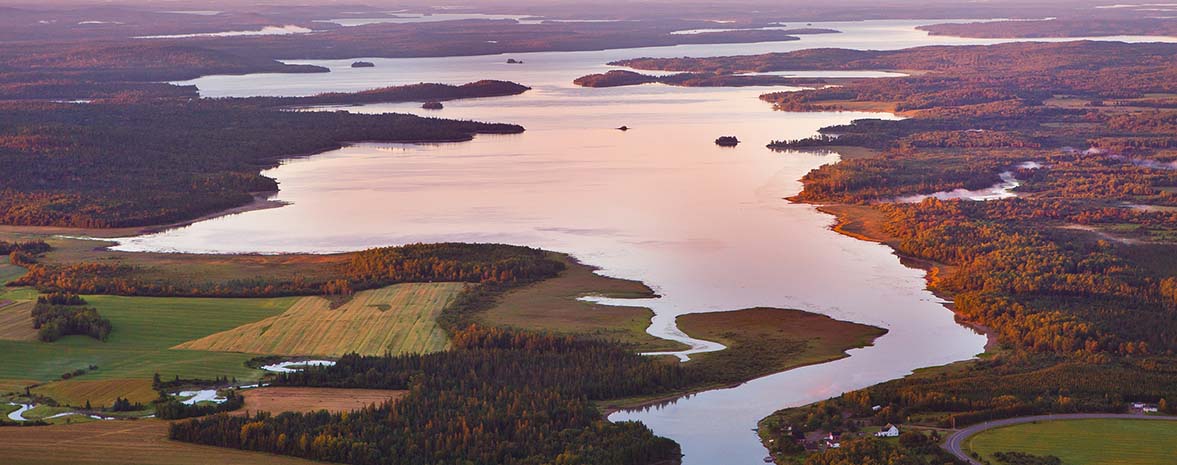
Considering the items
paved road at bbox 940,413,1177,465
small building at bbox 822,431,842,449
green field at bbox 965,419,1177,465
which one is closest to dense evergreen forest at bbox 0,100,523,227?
small building at bbox 822,431,842,449

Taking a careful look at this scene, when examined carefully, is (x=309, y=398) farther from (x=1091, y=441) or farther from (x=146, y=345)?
(x=1091, y=441)

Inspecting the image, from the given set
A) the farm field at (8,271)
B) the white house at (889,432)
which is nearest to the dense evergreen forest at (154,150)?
the farm field at (8,271)

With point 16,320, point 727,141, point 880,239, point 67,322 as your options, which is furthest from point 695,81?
point 67,322

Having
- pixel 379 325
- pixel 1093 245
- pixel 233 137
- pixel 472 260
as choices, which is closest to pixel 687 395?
pixel 379 325

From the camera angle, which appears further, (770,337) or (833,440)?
(770,337)

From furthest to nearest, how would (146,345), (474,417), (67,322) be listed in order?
(67,322) < (146,345) < (474,417)

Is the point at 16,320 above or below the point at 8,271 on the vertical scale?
above

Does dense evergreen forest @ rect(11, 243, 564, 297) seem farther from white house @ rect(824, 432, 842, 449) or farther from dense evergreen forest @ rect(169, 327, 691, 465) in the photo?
white house @ rect(824, 432, 842, 449)
